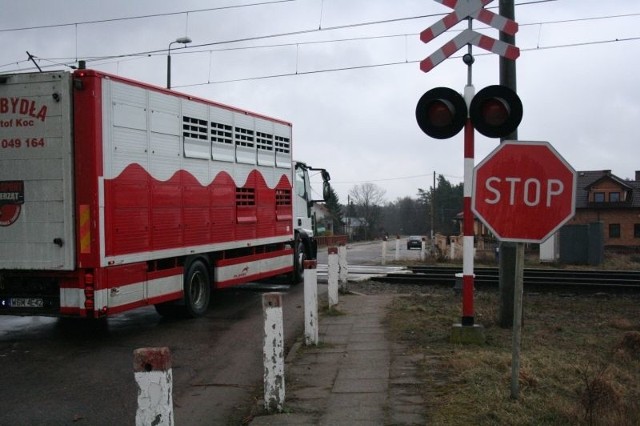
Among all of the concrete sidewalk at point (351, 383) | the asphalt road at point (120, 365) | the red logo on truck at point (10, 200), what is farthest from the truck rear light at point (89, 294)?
the concrete sidewalk at point (351, 383)

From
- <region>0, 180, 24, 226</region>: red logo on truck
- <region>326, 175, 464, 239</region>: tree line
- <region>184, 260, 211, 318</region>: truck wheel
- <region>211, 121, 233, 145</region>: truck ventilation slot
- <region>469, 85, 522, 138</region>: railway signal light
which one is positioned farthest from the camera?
<region>326, 175, 464, 239</region>: tree line

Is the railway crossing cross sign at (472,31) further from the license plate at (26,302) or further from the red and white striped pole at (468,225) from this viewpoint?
the license plate at (26,302)

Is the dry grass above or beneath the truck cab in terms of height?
beneath

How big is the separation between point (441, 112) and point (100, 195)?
4354 millimetres

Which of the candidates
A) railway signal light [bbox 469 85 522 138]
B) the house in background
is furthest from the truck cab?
the house in background

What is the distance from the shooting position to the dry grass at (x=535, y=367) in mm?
5164

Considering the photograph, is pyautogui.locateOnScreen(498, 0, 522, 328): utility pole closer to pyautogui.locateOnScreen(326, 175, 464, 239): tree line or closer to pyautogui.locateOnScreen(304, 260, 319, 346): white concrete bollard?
pyautogui.locateOnScreen(304, 260, 319, 346): white concrete bollard

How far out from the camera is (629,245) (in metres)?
56.1

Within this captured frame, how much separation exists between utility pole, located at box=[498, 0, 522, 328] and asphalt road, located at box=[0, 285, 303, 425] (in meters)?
2.94

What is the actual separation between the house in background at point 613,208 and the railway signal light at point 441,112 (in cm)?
5254

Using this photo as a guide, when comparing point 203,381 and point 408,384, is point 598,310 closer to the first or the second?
point 408,384

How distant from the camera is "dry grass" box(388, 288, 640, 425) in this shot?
16.9 feet

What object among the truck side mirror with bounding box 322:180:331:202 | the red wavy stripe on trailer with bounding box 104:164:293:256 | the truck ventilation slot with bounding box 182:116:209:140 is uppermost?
the truck ventilation slot with bounding box 182:116:209:140

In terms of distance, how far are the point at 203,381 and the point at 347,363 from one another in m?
1.55
